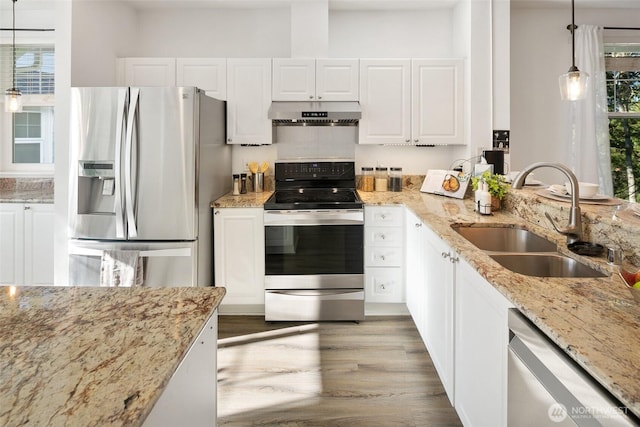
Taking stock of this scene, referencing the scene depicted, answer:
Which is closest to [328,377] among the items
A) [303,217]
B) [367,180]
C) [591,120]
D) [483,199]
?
[303,217]

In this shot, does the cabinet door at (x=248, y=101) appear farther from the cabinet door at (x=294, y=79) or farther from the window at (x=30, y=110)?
the window at (x=30, y=110)

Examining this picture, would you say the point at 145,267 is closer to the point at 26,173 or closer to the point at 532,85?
the point at 26,173

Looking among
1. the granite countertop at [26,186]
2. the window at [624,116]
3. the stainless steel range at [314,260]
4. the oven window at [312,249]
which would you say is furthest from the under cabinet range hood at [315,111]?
the window at [624,116]

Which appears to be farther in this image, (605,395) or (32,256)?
(32,256)

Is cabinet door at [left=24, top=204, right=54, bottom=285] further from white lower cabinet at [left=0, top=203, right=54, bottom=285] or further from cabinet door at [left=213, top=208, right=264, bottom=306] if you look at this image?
cabinet door at [left=213, top=208, right=264, bottom=306]

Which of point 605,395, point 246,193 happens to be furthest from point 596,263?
point 246,193

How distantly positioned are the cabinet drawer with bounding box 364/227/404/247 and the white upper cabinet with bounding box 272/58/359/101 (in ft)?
3.96

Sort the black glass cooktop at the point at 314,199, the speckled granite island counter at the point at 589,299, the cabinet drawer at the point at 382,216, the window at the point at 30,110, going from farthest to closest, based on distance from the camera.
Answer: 1. the window at the point at 30,110
2. the cabinet drawer at the point at 382,216
3. the black glass cooktop at the point at 314,199
4. the speckled granite island counter at the point at 589,299

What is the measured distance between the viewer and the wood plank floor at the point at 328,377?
1.94m

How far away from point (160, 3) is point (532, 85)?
3.50m

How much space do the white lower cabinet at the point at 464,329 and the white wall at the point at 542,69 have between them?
1.97m

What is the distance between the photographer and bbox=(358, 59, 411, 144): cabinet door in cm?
341

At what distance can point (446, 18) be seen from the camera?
12.2 ft

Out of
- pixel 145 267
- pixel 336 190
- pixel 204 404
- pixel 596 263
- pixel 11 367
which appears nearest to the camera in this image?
pixel 11 367
